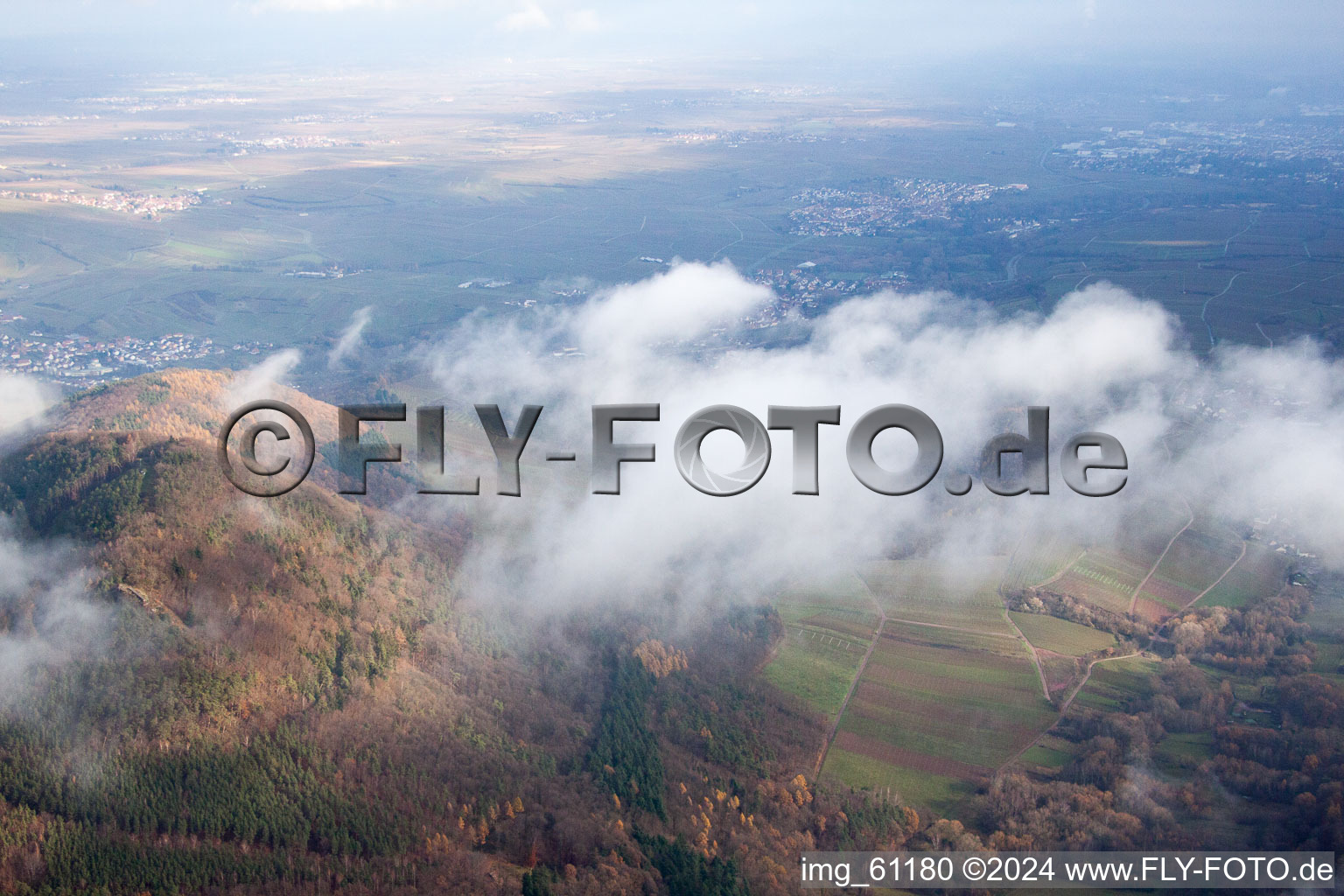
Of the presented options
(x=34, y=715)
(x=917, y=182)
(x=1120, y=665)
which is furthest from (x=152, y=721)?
(x=917, y=182)

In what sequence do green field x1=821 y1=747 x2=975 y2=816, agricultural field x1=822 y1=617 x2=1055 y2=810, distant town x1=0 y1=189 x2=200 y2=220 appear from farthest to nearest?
1. distant town x1=0 y1=189 x2=200 y2=220
2. agricultural field x1=822 y1=617 x2=1055 y2=810
3. green field x1=821 y1=747 x2=975 y2=816

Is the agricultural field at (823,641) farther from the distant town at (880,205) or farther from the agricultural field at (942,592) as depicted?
the distant town at (880,205)

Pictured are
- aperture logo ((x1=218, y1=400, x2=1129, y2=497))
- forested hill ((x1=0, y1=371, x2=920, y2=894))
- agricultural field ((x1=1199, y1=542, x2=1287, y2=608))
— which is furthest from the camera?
agricultural field ((x1=1199, y1=542, x2=1287, y2=608))

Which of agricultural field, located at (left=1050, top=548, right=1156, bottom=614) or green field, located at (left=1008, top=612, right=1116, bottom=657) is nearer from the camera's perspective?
green field, located at (left=1008, top=612, right=1116, bottom=657)

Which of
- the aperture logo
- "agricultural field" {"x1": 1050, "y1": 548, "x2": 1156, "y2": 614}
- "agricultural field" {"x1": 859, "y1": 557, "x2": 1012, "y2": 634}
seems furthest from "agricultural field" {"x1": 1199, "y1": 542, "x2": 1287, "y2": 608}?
the aperture logo

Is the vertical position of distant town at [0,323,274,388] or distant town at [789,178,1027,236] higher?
distant town at [789,178,1027,236]

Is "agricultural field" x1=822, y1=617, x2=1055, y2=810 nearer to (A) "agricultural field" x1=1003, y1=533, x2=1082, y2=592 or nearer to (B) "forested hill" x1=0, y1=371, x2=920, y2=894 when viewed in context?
(B) "forested hill" x1=0, y1=371, x2=920, y2=894

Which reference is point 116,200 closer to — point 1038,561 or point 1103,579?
point 1038,561

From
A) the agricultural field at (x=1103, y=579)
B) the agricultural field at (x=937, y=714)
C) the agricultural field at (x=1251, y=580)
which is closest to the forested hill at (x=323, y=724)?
the agricultural field at (x=937, y=714)
